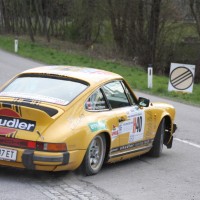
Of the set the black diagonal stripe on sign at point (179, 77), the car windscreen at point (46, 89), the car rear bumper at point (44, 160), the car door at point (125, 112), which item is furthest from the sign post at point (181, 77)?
the car rear bumper at point (44, 160)

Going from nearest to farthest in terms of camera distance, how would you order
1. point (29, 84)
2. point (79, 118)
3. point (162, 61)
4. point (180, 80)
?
point (79, 118) < point (29, 84) < point (180, 80) < point (162, 61)

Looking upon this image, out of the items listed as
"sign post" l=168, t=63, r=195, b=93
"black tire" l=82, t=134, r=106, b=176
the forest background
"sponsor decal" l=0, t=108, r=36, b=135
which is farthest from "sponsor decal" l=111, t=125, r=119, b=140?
the forest background

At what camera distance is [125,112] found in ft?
26.0

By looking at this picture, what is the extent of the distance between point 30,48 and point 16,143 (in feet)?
105

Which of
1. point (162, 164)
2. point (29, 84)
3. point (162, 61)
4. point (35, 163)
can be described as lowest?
Result: point (162, 61)

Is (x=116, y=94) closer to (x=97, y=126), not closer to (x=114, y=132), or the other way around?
(x=114, y=132)

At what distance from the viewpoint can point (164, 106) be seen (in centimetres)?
921

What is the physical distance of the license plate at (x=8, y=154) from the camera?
257 inches

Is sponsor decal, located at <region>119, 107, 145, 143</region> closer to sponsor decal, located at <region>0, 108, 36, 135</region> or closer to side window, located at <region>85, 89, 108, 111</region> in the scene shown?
side window, located at <region>85, 89, 108, 111</region>

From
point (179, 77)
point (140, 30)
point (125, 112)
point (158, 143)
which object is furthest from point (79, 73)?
point (140, 30)

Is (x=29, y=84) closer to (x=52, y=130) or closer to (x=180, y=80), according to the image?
(x=52, y=130)

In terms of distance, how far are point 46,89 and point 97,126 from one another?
33.0 inches

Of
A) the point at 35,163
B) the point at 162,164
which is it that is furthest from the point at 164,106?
the point at 35,163

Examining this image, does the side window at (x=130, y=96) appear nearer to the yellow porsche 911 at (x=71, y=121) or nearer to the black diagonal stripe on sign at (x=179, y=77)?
the yellow porsche 911 at (x=71, y=121)
